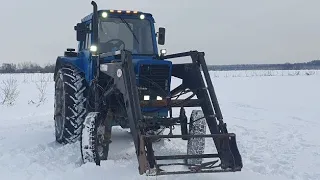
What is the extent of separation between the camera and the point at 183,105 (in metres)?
5.82

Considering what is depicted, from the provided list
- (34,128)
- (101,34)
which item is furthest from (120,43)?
(34,128)

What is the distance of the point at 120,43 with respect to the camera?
6980mm

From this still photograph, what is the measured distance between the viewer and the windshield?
693 centimetres

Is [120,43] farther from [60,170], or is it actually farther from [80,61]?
[60,170]

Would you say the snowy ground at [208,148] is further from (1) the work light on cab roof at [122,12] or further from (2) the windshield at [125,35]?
(1) the work light on cab roof at [122,12]

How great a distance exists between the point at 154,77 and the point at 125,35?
1.33 m

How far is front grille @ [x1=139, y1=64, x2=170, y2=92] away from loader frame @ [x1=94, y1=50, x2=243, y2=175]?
1.31 feet

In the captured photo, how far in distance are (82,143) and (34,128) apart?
459 cm

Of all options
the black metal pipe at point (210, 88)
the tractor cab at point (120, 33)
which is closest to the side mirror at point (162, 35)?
the tractor cab at point (120, 33)

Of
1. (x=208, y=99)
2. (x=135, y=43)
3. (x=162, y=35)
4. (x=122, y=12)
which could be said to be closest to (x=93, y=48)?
(x=135, y=43)

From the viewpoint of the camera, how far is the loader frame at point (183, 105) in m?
4.55

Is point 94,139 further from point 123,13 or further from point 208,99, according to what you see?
point 123,13

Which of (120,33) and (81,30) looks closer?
(81,30)

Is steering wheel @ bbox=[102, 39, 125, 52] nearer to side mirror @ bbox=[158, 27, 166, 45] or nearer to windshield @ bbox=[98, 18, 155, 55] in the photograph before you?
windshield @ bbox=[98, 18, 155, 55]
